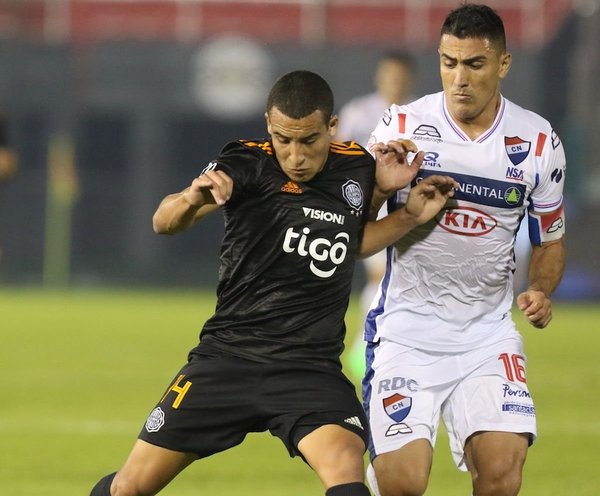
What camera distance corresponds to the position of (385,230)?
5996 millimetres

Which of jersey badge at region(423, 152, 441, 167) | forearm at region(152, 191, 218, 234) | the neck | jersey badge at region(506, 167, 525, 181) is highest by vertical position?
the neck

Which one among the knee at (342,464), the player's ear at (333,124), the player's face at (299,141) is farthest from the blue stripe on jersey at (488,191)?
the knee at (342,464)

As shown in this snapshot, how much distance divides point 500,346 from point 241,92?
2142 cm

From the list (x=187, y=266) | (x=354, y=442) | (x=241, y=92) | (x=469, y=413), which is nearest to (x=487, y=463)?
(x=469, y=413)

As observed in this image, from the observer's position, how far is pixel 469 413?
605 cm

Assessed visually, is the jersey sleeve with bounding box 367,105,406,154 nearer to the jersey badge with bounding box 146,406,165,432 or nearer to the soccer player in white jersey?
the soccer player in white jersey

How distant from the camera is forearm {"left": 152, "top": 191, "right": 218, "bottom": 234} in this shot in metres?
5.51

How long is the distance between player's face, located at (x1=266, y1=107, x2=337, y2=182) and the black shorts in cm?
75

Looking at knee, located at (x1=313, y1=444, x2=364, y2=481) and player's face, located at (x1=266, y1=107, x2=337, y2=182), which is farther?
player's face, located at (x1=266, y1=107, x2=337, y2=182)

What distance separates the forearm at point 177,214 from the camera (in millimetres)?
5512

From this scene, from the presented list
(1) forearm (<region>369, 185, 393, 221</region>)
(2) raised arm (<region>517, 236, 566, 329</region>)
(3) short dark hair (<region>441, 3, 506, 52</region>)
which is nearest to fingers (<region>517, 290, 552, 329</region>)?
(2) raised arm (<region>517, 236, 566, 329</region>)

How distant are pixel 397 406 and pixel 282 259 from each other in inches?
33.2

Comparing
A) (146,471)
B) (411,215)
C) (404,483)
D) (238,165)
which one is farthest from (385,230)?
(146,471)

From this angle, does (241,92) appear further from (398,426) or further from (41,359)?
(398,426)
